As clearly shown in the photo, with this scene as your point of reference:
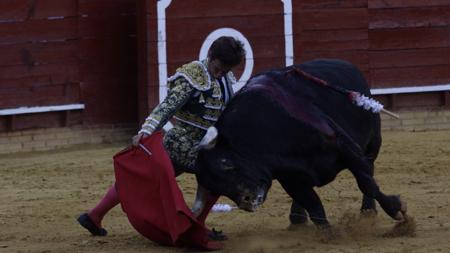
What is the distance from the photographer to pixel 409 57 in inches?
392

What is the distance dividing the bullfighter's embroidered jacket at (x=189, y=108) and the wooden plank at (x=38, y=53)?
12.9 ft

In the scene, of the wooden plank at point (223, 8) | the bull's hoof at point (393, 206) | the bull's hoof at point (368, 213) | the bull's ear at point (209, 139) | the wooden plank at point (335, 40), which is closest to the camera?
the bull's ear at point (209, 139)

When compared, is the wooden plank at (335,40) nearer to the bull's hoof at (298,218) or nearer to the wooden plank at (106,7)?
the wooden plank at (106,7)

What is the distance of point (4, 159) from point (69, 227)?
2775 millimetres

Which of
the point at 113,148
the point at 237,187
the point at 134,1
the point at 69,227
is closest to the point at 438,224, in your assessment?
the point at 237,187

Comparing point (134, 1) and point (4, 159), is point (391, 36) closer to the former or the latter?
point (134, 1)

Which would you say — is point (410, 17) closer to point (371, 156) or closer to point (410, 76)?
point (410, 76)

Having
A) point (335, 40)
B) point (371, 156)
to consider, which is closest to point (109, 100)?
point (335, 40)

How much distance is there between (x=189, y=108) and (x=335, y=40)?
473cm

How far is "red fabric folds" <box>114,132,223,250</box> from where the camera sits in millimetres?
5066

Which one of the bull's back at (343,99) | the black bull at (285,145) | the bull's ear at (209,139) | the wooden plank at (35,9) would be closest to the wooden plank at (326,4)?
the wooden plank at (35,9)

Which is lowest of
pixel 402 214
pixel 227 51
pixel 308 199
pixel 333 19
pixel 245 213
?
pixel 245 213

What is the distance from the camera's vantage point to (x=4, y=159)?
860 cm

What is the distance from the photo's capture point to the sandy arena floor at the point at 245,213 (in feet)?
17.1
